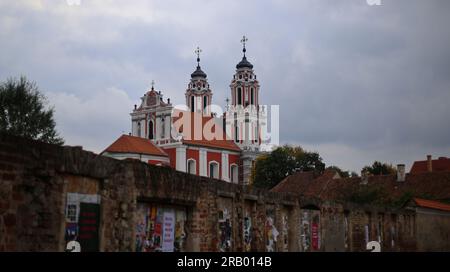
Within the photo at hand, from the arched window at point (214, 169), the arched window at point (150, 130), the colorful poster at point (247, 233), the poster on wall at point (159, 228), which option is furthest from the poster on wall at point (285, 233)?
the arched window at point (150, 130)

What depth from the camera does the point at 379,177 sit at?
181ft

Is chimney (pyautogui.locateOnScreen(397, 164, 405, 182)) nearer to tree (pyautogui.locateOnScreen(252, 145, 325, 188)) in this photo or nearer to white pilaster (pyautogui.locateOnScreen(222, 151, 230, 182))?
tree (pyautogui.locateOnScreen(252, 145, 325, 188))

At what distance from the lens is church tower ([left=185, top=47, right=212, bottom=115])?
3720 inches

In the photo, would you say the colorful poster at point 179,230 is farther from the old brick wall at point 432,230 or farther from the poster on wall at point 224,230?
the old brick wall at point 432,230

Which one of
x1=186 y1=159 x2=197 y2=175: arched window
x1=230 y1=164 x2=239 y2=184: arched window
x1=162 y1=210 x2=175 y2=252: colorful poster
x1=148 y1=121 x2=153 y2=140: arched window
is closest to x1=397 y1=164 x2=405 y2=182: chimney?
x1=186 y1=159 x2=197 y2=175: arched window

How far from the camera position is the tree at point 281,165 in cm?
7819

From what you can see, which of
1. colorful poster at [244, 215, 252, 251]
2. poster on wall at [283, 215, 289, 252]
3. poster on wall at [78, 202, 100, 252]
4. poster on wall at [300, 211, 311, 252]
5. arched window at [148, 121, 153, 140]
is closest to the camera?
poster on wall at [78, 202, 100, 252]

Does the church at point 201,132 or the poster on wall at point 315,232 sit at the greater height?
the church at point 201,132

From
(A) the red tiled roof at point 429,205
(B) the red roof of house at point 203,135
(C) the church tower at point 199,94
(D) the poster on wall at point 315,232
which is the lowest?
(D) the poster on wall at point 315,232

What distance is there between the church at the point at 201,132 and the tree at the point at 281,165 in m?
6.33

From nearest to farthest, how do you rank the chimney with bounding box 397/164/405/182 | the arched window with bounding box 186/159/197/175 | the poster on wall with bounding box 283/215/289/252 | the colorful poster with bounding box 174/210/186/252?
the colorful poster with bounding box 174/210/186/252
the poster on wall with bounding box 283/215/289/252
the chimney with bounding box 397/164/405/182
the arched window with bounding box 186/159/197/175
